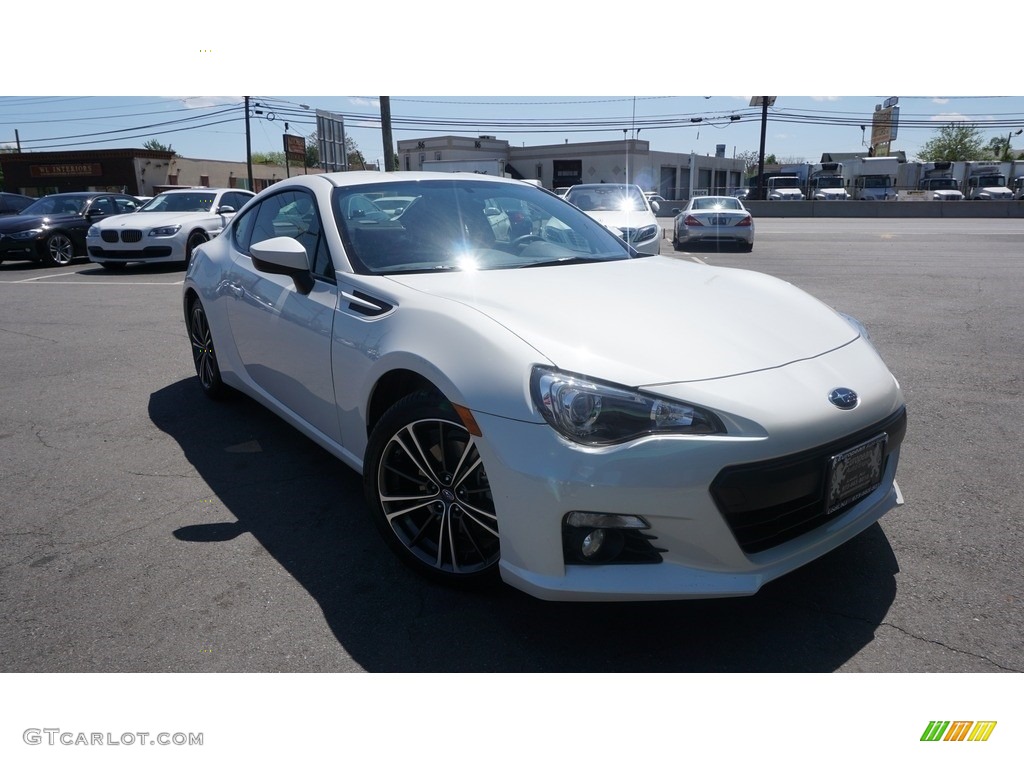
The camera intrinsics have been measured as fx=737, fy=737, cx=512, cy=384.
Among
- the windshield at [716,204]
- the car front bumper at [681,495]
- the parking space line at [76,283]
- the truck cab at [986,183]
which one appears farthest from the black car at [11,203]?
the truck cab at [986,183]

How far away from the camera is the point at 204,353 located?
199 inches

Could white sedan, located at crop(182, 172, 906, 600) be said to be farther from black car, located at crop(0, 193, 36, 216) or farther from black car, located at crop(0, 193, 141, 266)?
black car, located at crop(0, 193, 36, 216)

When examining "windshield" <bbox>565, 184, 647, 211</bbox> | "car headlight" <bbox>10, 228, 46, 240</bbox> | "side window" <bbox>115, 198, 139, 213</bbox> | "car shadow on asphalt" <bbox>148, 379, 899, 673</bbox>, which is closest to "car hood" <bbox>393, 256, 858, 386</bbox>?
"car shadow on asphalt" <bbox>148, 379, 899, 673</bbox>

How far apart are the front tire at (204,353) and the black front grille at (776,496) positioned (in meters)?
3.69

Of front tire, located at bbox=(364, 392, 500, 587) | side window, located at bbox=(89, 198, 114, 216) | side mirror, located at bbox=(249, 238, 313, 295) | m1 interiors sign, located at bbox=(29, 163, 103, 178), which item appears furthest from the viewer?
m1 interiors sign, located at bbox=(29, 163, 103, 178)

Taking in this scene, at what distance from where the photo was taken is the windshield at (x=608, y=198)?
12906mm

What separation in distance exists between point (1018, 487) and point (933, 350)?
127 inches

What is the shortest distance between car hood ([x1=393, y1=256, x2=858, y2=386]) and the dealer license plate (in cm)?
36

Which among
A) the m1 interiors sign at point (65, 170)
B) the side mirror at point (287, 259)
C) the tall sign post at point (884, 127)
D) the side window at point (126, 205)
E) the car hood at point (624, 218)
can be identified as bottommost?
the car hood at point (624, 218)

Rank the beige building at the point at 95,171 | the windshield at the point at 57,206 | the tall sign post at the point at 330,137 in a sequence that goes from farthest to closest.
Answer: the beige building at the point at 95,171, the tall sign post at the point at 330,137, the windshield at the point at 57,206

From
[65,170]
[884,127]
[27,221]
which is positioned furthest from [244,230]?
[884,127]

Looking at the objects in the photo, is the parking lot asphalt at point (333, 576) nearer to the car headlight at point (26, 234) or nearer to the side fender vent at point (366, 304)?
the side fender vent at point (366, 304)
